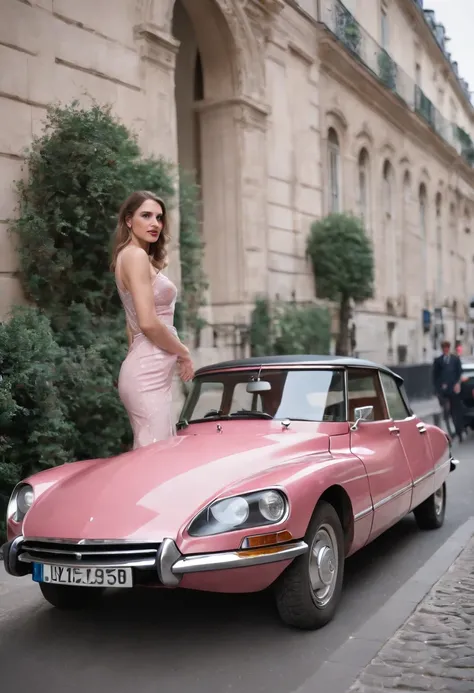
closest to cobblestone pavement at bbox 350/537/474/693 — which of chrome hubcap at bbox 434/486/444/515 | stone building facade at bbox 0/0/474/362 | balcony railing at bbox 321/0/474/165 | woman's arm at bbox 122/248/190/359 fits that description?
chrome hubcap at bbox 434/486/444/515

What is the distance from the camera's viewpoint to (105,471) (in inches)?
179

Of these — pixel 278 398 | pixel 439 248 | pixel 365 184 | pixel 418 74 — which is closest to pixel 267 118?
pixel 365 184

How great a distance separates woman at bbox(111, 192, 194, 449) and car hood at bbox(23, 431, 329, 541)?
26cm

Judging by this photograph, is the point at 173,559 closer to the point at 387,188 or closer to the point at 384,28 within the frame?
the point at 387,188

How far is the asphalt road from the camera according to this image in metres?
3.70

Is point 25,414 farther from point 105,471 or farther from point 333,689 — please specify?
point 333,689

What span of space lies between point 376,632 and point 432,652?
1.20ft

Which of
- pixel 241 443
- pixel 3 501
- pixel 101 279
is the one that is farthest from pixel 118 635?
pixel 101 279

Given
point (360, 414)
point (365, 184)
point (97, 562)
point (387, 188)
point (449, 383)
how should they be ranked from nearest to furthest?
point (97, 562) < point (360, 414) < point (449, 383) < point (365, 184) < point (387, 188)

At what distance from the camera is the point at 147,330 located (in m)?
4.95

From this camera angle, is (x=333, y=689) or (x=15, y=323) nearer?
(x=333, y=689)

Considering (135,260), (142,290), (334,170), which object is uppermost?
(334,170)

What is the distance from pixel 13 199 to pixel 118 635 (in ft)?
18.7

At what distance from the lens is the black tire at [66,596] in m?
4.66
